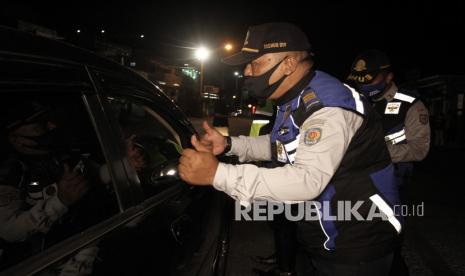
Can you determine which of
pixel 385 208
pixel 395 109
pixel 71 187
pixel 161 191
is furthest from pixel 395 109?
pixel 71 187

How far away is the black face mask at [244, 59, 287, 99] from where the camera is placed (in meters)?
1.79

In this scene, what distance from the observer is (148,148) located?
2424 millimetres

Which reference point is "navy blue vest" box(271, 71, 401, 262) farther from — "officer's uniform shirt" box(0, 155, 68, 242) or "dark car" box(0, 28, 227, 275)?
"officer's uniform shirt" box(0, 155, 68, 242)

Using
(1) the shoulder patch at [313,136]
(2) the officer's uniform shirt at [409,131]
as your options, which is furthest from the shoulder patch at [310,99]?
(2) the officer's uniform shirt at [409,131]

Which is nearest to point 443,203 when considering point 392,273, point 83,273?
point 392,273

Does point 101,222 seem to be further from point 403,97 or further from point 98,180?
point 403,97

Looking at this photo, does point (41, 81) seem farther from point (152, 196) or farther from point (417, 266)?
point (417, 266)

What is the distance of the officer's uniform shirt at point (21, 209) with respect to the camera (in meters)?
1.22

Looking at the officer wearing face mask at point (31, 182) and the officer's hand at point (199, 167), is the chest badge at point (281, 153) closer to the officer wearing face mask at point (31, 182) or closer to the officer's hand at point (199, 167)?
the officer's hand at point (199, 167)

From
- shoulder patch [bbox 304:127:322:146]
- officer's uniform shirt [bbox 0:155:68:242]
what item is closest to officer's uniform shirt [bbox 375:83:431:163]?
shoulder patch [bbox 304:127:322:146]

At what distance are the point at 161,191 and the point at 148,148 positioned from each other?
0.58 meters

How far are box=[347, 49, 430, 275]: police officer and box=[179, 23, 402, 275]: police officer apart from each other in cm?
145

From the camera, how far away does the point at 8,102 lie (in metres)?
1.19

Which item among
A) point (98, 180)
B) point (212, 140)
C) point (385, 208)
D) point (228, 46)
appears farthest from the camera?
point (228, 46)
